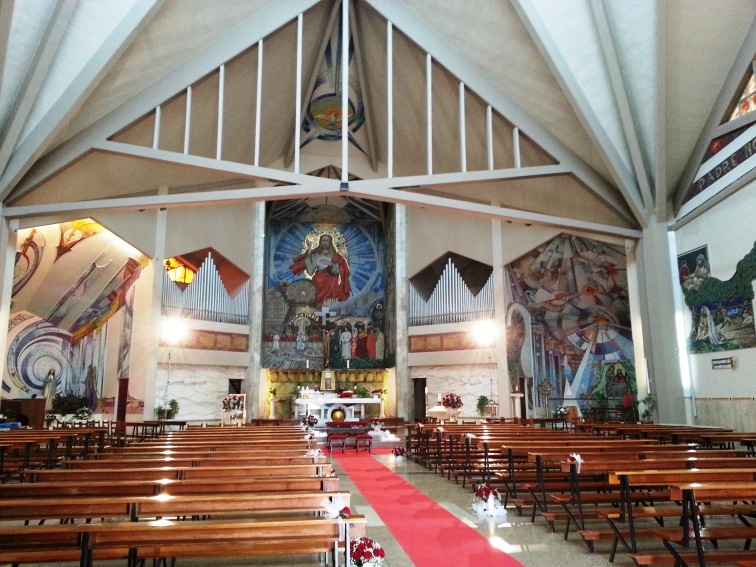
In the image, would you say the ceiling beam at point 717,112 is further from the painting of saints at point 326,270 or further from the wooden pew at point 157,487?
the painting of saints at point 326,270

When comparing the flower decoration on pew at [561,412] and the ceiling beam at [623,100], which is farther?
the flower decoration on pew at [561,412]

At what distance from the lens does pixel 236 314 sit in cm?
1902

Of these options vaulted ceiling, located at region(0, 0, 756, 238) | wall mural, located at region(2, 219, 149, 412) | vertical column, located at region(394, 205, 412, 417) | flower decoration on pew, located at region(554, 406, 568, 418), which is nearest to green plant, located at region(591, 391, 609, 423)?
flower decoration on pew, located at region(554, 406, 568, 418)

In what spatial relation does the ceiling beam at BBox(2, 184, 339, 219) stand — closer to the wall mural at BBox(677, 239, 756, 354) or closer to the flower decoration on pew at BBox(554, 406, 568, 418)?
the wall mural at BBox(677, 239, 756, 354)

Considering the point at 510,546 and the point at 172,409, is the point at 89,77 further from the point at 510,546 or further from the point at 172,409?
the point at 172,409

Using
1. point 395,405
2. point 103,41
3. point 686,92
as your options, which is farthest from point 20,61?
point 395,405

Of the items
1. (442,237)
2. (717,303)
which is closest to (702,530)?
(717,303)

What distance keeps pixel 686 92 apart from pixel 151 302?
13.2 meters

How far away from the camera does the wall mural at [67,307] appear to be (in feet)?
47.9

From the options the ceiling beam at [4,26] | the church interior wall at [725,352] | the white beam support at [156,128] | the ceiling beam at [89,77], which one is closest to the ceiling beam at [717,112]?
the church interior wall at [725,352]

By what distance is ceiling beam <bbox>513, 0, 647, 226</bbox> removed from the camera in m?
10.0

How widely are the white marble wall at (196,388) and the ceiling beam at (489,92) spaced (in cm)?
1072

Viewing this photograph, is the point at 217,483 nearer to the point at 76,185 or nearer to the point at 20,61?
the point at 20,61

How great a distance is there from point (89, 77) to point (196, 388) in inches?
400
